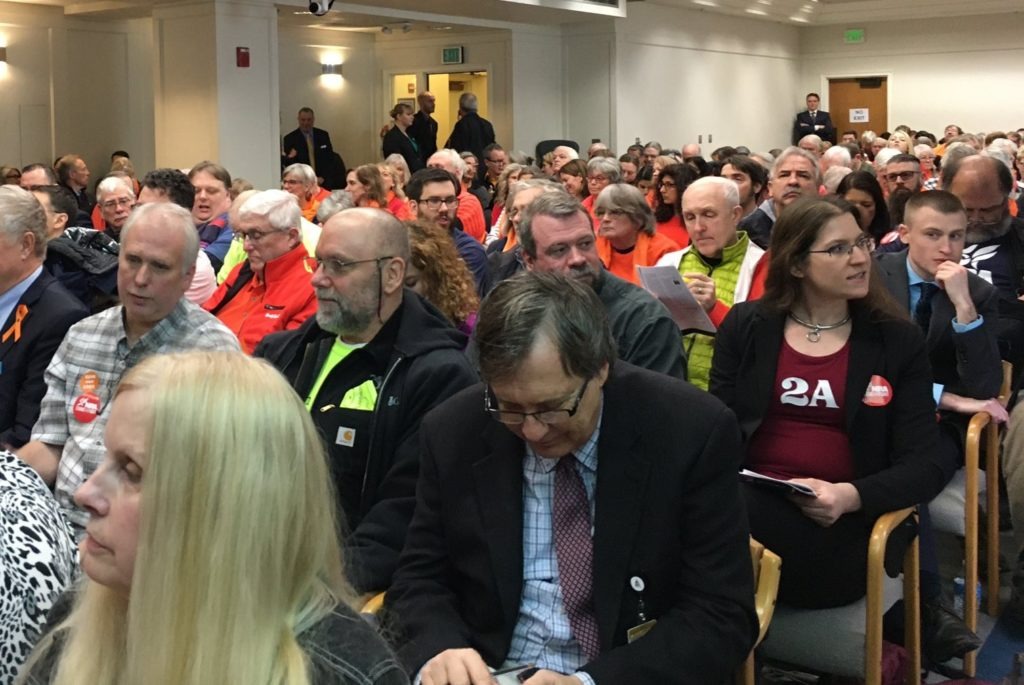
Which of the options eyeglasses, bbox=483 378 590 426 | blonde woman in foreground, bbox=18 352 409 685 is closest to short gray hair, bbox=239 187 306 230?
eyeglasses, bbox=483 378 590 426

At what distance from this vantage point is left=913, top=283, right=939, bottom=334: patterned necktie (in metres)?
3.91

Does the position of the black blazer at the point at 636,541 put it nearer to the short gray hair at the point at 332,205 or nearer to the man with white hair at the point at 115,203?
the short gray hair at the point at 332,205

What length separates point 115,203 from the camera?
269 inches

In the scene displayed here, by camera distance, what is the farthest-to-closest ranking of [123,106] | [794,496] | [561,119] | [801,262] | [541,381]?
[561,119], [123,106], [801,262], [794,496], [541,381]

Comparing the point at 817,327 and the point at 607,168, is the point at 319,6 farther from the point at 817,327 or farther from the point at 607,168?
the point at 817,327

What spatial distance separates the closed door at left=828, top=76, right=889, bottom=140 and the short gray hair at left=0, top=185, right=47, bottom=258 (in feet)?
65.7

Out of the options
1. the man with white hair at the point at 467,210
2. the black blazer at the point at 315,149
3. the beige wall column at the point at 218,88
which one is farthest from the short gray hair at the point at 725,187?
the black blazer at the point at 315,149

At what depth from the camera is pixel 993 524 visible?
12.6ft

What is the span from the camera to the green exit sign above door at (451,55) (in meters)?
16.8

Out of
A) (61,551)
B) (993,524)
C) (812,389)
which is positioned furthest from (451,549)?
(993,524)

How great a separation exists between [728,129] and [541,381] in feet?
60.0

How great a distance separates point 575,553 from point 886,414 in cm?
119

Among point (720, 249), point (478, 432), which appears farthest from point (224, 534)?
point (720, 249)

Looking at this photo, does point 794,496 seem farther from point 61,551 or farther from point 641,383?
point 61,551
